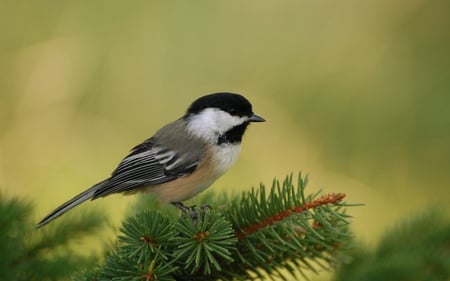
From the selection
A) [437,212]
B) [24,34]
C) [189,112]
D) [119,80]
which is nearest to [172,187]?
[189,112]

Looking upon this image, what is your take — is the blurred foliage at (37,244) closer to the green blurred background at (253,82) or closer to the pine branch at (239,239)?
the pine branch at (239,239)

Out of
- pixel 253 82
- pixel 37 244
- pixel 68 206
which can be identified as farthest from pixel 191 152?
pixel 253 82

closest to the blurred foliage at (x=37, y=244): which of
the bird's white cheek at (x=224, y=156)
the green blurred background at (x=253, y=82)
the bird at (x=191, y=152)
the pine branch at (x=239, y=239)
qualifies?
the pine branch at (x=239, y=239)

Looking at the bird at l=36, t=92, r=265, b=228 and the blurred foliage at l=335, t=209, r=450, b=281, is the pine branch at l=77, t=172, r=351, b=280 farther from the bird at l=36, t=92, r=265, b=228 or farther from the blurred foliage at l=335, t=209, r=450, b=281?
the bird at l=36, t=92, r=265, b=228

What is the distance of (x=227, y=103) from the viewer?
1846 millimetres

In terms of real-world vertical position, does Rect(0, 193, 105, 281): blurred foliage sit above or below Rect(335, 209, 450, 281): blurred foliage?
above

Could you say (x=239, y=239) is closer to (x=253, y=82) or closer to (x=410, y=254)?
(x=410, y=254)

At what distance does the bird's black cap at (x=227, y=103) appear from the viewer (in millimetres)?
1830

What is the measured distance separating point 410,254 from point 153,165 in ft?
2.54

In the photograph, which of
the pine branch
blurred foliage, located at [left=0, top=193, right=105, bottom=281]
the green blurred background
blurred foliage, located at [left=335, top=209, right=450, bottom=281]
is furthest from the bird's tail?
the green blurred background

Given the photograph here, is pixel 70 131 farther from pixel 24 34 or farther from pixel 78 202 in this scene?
pixel 78 202

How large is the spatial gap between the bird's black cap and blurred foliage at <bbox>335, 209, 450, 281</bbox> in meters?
0.53

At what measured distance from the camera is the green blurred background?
8.64 ft

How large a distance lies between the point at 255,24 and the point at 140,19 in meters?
0.51
